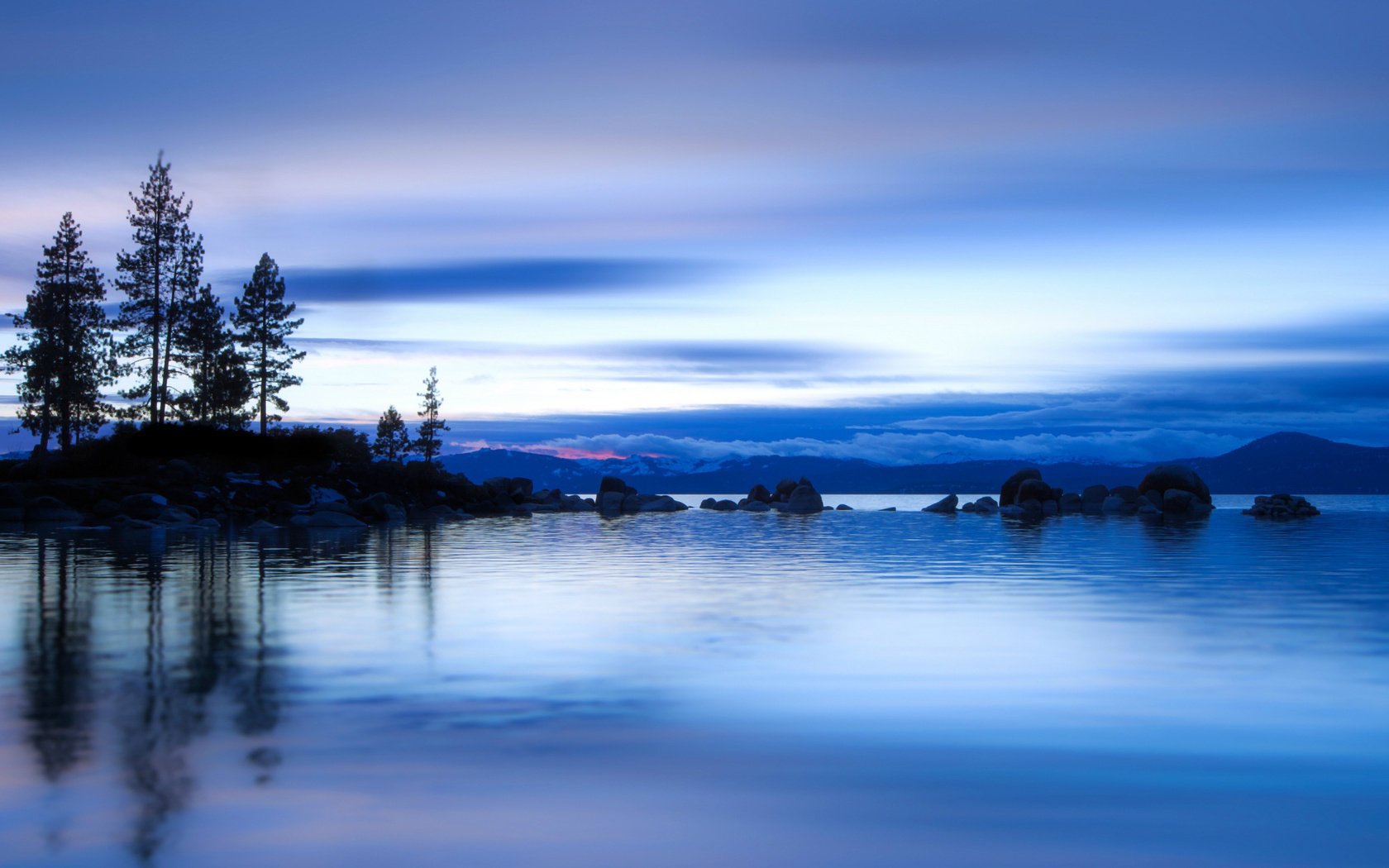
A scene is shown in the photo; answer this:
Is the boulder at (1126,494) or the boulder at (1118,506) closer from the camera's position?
the boulder at (1118,506)

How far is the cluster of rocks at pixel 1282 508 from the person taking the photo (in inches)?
2621

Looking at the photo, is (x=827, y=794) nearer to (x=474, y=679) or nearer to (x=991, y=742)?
(x=991, y=742)

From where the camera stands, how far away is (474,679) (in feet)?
33.8

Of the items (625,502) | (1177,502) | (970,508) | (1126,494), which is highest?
(1126,494)

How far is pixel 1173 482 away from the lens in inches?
2908

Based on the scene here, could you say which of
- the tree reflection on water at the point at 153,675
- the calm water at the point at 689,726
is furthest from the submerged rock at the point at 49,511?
the calm water at the point at 689,726

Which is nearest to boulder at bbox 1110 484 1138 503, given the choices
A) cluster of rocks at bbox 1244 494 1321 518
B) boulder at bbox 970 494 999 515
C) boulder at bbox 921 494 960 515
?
cluster of rocks at bbox 1244 494 1321 518

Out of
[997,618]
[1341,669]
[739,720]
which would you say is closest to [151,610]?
[739,720]

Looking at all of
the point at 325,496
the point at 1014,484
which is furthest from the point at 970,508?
the point at 325,496

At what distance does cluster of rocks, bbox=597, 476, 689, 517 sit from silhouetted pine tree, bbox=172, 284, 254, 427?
2271cm

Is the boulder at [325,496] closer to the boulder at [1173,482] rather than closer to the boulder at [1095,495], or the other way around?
the boulder at [1095,495]

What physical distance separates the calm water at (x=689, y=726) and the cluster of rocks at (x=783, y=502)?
62.6 m

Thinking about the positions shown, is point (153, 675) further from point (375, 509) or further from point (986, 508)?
point (986, 508)

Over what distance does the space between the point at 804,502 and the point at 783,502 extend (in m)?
5.54
